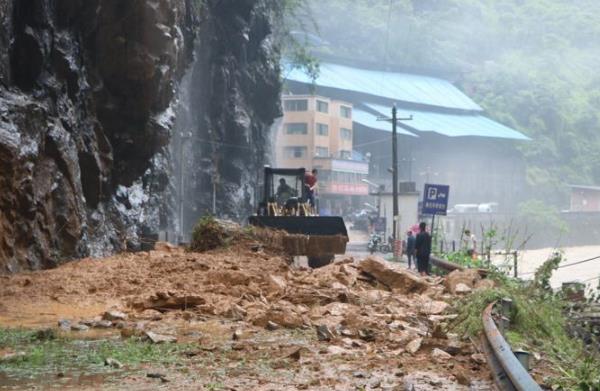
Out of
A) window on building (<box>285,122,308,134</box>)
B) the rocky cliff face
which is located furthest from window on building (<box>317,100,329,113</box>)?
the rocky cliff face

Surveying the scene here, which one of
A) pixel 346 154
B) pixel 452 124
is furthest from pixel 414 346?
pixel 452 124

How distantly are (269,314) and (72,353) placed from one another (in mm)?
3113

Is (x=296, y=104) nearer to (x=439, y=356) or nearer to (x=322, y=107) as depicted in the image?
(x=322, y=107)

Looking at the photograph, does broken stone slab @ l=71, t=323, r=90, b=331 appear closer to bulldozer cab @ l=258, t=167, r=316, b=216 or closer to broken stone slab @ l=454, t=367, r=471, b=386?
broken stone slab @ l=454, t=367, r=471, b=386

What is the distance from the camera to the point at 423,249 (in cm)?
2270

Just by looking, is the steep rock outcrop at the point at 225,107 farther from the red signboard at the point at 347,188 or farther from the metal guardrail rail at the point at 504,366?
the metal guardrail rail at the point at 504,366

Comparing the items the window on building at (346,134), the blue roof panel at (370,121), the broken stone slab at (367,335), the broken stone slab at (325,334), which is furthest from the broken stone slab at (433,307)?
the window on building at (346,134)

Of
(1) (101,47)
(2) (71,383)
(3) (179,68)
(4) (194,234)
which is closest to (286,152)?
(3) (179,68)

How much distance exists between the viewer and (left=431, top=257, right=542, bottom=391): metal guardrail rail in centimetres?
547

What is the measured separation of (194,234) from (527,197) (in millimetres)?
79142

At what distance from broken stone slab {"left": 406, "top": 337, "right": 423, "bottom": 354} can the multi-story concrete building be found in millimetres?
65467

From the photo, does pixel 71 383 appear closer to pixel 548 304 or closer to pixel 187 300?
pixel 187 300

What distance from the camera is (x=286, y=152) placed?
78.6m

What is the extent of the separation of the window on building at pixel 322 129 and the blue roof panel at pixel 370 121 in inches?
158
